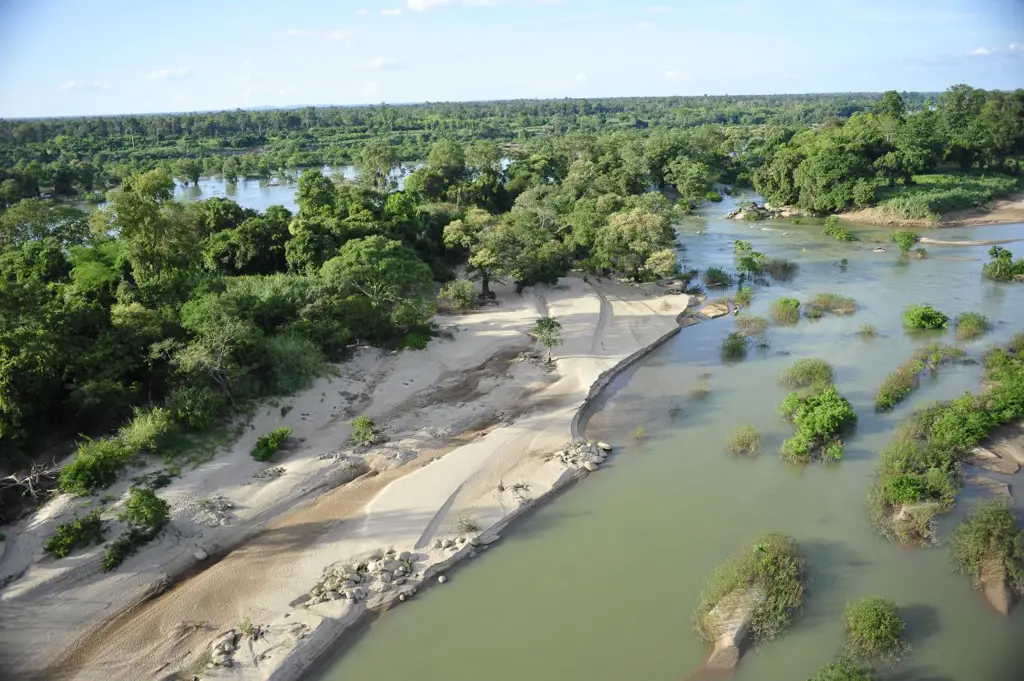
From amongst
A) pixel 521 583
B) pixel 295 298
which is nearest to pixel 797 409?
pixel 521 583

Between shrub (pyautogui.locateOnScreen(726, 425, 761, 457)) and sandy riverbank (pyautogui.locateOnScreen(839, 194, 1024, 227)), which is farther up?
sandy riverbank (pyautogui.locateOnScreen(839, 194, 1024, 227))

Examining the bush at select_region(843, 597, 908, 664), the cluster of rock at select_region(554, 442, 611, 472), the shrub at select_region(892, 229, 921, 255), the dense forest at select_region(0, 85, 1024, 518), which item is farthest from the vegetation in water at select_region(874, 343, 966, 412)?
the shrub at select_region(892, 229, 921, 255)

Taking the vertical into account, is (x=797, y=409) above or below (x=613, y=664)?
above

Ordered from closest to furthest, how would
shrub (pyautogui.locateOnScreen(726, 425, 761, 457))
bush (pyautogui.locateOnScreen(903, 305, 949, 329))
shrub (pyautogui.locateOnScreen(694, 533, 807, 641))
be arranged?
1. shrub (pyautogui.locateOnScreen(694, 533, 807, 641))
2. shrub (pyautogui.locateOnScreen(726, 425, 761, 457))
3. bush (pyautogui.locateOnScreen(903, 305, 949, 329))

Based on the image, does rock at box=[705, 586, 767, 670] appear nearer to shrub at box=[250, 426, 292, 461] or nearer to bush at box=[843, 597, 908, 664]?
bush at box=[843, 597, 908, 664]

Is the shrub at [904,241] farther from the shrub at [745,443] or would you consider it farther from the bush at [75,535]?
the bush at [75,535]

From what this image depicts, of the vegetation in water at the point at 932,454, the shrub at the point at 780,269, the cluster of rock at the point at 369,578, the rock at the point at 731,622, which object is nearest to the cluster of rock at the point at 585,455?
the cluster of rock at the point at 369,578

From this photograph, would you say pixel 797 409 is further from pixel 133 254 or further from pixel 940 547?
pixel 133 254
